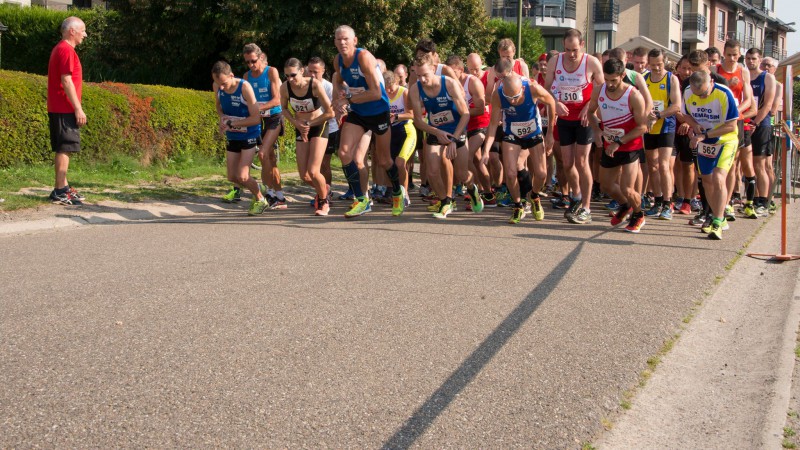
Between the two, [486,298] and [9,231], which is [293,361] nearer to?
[486,298]

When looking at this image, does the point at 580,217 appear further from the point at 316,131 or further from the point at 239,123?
the point at 239,123

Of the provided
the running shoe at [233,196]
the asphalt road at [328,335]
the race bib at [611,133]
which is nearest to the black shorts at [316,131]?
the running shoe at [233,196]

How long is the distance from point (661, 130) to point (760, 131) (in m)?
1.87

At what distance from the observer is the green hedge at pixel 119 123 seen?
12.0m

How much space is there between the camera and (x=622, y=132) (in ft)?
32.6

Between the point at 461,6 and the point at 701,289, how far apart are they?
22904mm

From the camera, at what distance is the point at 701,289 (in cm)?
671

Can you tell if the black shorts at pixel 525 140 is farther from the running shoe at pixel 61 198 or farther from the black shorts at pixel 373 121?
the running shoe at pixel 61 198

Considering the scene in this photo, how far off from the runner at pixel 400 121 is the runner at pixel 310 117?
1.06 m

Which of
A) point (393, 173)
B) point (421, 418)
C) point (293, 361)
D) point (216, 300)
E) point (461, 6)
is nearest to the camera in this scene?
point (421, 418)

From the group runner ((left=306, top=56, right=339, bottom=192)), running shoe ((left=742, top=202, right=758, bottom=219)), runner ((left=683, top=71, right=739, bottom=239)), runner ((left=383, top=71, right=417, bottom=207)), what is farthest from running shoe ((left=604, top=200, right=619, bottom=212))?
runner ((left=306, top=56, right=339, bottom=192))

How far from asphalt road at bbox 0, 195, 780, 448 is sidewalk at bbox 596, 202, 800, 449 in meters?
0.15

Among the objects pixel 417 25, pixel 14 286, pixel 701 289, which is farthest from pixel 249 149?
pixel 417 25

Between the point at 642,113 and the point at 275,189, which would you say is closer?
the point at 642,113
